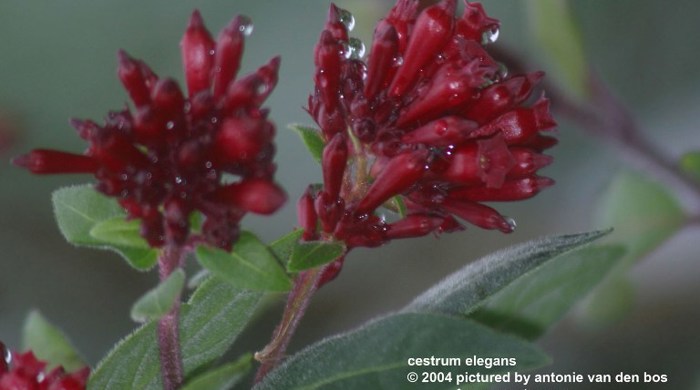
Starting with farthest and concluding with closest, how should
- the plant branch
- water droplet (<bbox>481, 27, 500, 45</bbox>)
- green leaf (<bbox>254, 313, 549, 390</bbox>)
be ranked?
the plant branch
water droplet (<bbox>481, 27, 500, 45</bbox>)
green leaf (<bbox>254, 313, 549, 390</bbox>)

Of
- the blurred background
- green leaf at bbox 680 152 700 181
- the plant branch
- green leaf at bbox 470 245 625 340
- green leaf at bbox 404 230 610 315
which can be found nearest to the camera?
green leaf at bbox 404 230 610 315

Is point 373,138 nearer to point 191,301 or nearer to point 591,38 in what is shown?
point 191,301

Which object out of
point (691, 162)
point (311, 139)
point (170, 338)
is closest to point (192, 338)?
point (170, 338)

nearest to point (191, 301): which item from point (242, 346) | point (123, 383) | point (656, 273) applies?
point (123, 383)

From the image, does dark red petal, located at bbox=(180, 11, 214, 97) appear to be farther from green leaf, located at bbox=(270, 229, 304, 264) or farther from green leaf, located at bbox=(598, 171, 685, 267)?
green leaf, located at bbox=(598, 171, 685, 267)

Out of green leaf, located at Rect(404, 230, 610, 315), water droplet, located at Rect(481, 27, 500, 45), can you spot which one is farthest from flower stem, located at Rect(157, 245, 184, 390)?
water droplet, located at Rect(481, 27, 500, 45)

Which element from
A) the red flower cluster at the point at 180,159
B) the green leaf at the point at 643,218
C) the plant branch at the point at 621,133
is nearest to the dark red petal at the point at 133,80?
the red flower cluster at the point at 180,159

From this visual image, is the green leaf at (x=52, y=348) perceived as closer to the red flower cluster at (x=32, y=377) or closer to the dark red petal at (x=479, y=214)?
the red flower cluster at (x=32, y=377)
